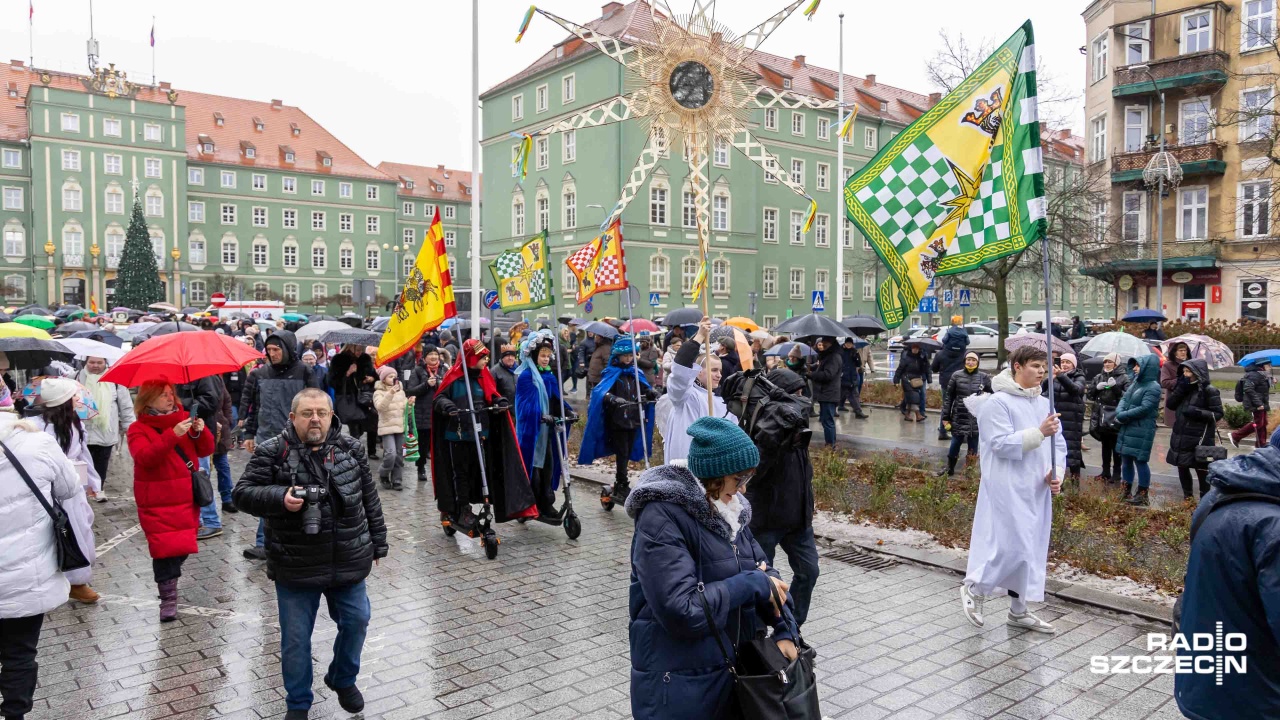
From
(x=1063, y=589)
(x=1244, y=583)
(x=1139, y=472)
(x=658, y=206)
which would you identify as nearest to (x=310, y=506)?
(x=1244, y=583)

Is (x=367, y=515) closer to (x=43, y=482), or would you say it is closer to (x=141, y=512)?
(x=43, y=482)

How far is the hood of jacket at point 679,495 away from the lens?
10.6 feet

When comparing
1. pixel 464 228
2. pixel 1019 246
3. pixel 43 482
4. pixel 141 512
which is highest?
pixel 464 228

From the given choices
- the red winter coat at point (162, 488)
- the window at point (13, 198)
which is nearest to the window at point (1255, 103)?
the red winter coat at point (162, 488)

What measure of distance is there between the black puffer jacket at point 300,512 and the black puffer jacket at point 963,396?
28.9 ft

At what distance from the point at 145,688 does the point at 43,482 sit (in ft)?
4.59

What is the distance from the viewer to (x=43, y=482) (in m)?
4.69

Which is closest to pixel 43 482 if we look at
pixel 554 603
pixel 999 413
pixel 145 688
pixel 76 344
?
pixel 145 688

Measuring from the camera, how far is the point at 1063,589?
7.05 m

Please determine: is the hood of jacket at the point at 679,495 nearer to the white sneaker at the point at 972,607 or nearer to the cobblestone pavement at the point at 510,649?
the cobblestone pavement at the point at 510,649

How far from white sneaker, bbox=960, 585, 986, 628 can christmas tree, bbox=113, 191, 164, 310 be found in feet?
236

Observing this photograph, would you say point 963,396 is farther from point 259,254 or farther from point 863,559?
point 259,254

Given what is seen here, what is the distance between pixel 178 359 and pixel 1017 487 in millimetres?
6103

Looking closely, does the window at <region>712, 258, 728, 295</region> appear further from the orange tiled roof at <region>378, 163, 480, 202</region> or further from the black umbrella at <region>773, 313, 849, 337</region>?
the orange tiled roof at <region>378, 163, 480, 202</region>
